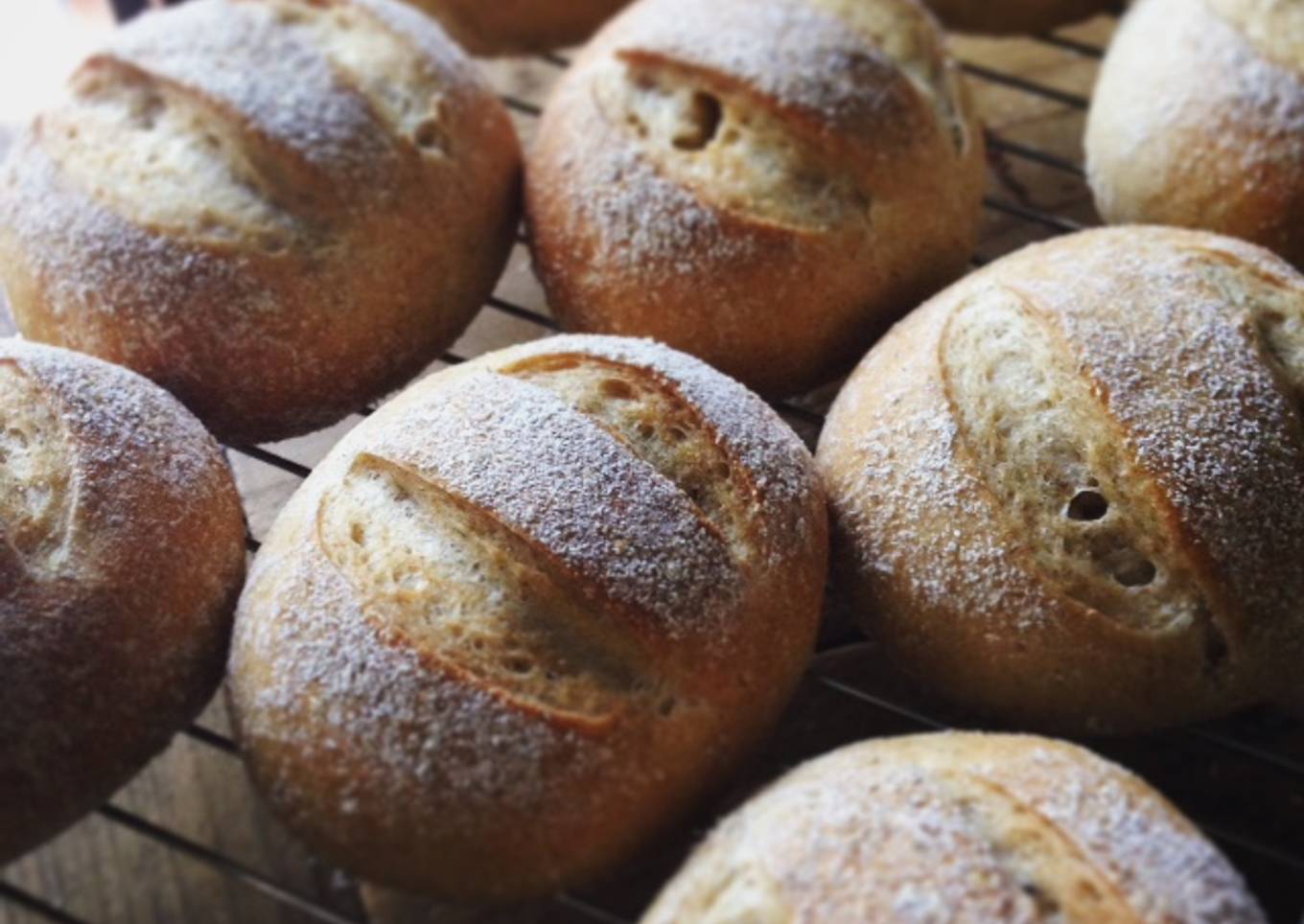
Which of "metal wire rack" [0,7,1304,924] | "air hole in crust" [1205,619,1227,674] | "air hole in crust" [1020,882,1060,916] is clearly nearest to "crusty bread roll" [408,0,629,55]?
"metal wire rack" [0,7,1304,924]

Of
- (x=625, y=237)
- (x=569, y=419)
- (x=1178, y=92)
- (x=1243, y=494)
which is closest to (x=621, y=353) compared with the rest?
(x=569, y=419)

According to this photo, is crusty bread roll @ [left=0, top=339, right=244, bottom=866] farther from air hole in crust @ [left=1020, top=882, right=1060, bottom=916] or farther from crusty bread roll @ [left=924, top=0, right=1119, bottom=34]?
crusty bread roll @ [left=924, top=0, right=1119, bottom=34]

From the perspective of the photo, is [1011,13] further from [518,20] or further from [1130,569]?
[1130,569]

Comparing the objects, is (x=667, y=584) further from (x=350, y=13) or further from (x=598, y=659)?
(x=350, y=13)

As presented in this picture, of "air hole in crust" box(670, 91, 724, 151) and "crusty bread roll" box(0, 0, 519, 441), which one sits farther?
"air hole in crust" box(670, 91, 724, 151)

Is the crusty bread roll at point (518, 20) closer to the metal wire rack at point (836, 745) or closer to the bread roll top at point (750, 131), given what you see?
the bread roll top at point (750, 131)

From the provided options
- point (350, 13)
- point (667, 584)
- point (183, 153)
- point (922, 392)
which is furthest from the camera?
point (350, 13)

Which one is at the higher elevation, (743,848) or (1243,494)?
(1243,494)
